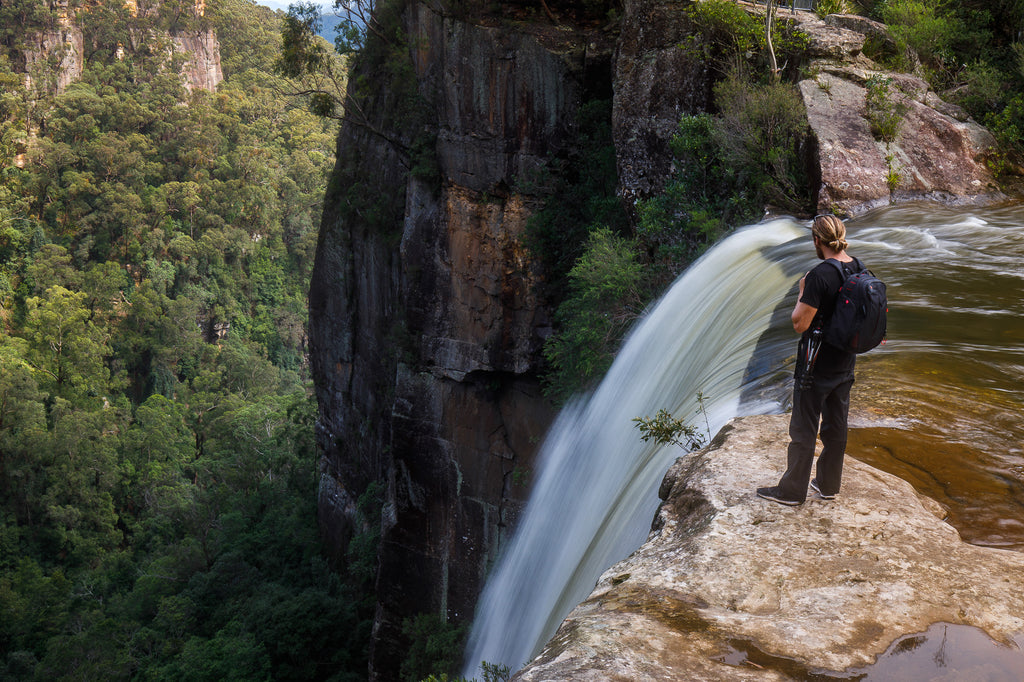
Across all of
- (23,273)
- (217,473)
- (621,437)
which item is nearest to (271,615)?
(621,437)

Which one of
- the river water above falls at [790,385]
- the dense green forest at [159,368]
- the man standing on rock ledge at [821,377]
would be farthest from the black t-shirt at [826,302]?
the dense green forest at [159,368]

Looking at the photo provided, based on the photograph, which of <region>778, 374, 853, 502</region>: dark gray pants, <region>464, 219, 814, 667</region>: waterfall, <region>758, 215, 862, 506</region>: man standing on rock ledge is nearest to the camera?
<region>758, 215, 862, 506</region>: man standing on rock ledge

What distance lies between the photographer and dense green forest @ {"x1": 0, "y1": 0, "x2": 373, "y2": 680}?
67.2 feet

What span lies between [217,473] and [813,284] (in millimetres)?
31864

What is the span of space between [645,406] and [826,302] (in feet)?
14.5

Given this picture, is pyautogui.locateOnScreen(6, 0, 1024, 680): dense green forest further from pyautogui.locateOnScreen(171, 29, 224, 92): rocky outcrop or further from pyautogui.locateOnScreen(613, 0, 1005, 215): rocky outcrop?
pyautogui.locateOnScreen(171, 29, 224, 92): rocky outcrop

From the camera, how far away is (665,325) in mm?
8375

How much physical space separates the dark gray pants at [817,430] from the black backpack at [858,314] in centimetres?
21

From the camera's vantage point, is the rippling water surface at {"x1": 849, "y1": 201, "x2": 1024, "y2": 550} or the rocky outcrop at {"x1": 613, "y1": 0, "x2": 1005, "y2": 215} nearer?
the rippling water surface at {"x1": 849, "y1": 201, "x2": 1024, "y2": 550}

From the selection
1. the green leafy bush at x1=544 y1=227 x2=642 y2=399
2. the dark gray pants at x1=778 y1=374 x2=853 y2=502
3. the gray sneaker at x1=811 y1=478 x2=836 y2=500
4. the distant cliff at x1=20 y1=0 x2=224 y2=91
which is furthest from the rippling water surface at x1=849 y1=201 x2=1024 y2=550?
the distant cliff at x1=20 y1=0 x2=224 y2=91

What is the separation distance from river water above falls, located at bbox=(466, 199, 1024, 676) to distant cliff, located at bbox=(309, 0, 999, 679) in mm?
3496

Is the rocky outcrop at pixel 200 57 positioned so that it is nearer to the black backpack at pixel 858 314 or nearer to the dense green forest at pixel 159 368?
the dense green forest at pixel 159 368

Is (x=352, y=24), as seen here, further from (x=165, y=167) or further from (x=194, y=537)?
Answer: (x=165, y=167)

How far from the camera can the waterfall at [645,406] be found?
18.6 feet
